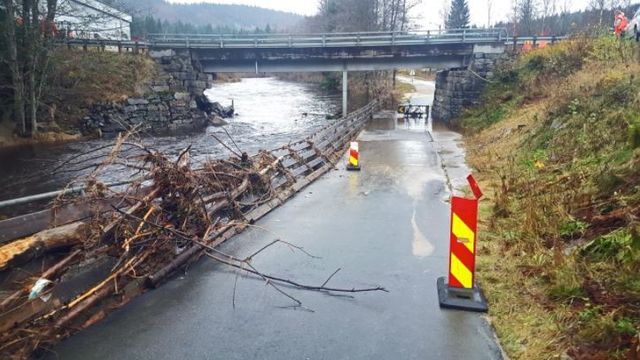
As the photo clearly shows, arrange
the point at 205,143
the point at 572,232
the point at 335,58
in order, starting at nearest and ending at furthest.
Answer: the point at 572,232, the point at 205,143, the point at 335,58

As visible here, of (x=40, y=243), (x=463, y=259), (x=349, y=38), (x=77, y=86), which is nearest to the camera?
(x=40, y=243)

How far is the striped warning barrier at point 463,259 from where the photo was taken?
539 cm

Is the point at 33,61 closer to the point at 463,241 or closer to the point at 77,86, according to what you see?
the point at 77,86

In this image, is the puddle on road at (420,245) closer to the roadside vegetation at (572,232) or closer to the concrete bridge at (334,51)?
the roadside vegetation at (572,232)

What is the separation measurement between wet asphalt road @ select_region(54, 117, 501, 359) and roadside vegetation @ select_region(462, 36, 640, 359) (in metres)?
0.61

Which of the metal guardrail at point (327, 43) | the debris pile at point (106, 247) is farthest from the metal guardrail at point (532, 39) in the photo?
the debris pile at point (106, 247)

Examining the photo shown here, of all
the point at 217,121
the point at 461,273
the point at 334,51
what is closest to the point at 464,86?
the point at 334,51

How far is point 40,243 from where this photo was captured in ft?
16.9

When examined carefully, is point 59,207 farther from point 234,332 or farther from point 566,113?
point 566,113

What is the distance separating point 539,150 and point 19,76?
2445cm

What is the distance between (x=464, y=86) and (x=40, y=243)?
98.5 ft

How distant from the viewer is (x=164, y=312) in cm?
566

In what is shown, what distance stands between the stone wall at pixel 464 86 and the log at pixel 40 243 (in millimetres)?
26277

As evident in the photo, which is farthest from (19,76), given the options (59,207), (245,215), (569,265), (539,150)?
(569,265)
